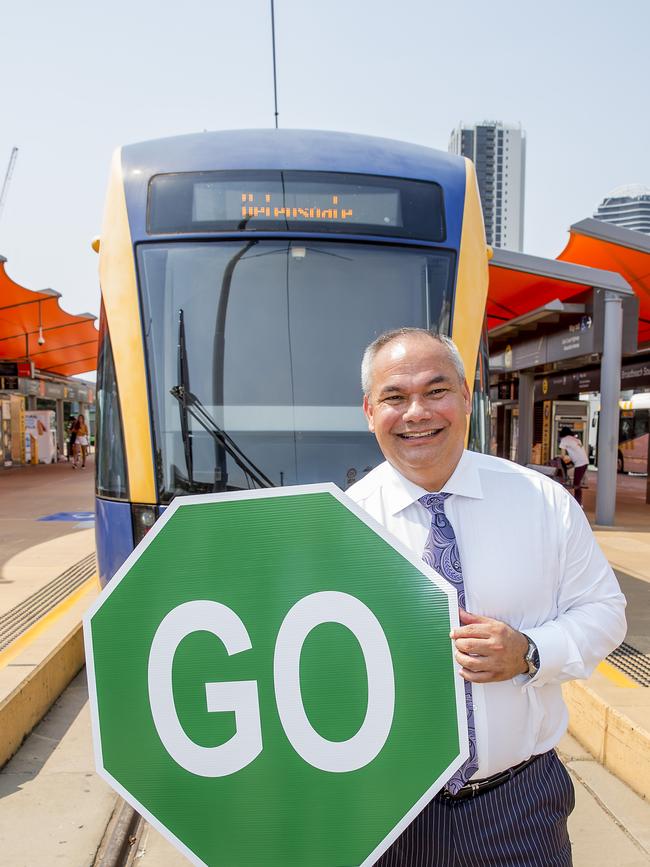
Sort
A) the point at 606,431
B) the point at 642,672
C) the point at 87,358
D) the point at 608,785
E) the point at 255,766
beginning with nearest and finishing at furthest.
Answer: the point at 255,766
the point at 608,785
the point at 642,672
the point at 606,431
the point at 87,358

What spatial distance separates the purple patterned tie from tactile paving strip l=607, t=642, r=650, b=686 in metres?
3.03

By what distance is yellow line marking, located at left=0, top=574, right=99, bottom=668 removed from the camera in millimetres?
4588

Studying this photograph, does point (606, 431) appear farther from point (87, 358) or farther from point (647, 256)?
point (87, 358)

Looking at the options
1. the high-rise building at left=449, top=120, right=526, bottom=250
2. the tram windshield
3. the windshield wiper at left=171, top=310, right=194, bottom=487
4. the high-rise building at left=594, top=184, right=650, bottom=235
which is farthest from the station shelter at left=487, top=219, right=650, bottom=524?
the high-rise building at left=594, top=184, right=650, bottom=235

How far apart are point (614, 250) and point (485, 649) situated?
12.2 metres

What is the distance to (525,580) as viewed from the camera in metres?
1.56

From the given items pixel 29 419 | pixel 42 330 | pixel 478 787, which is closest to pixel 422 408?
pixel 478 787

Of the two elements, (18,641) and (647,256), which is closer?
(18,641)

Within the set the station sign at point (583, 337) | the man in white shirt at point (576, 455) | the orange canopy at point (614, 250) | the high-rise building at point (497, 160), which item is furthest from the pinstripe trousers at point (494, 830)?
Answer: the high-rise building at point (497, 160)

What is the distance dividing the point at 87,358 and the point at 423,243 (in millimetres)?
25594

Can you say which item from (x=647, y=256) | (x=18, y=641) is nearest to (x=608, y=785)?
(x=18, y=641)

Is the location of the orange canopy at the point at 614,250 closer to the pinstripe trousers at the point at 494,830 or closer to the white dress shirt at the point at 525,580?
the white dress shirt at the point at 525,580

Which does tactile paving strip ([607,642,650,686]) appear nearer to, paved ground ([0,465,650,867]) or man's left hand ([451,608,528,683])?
paved ground ([0,465,650,867])

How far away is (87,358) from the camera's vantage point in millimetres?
28438
